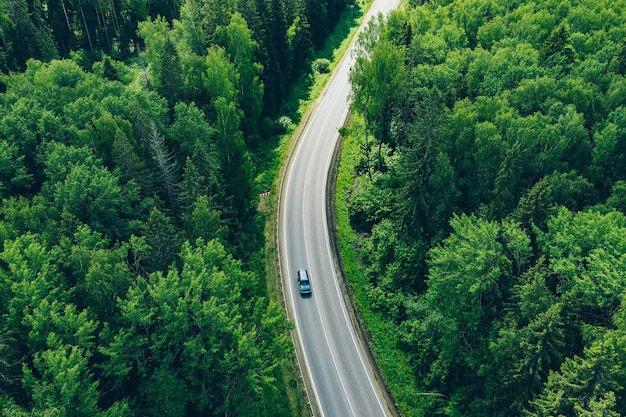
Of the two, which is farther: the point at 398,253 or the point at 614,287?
the point at 398,253

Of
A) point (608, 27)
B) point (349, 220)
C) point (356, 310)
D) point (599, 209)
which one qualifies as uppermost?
point (608, 27)

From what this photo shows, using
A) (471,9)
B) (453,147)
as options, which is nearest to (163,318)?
(453,147)

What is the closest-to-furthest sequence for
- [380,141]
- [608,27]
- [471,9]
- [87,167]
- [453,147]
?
1. [87,167]
2. [453,147]
3. [608,27]
4. [380,141]
5. [471,9]

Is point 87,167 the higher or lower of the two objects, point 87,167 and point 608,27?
the lower

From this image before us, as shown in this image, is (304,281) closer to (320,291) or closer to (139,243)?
→ (320,291)

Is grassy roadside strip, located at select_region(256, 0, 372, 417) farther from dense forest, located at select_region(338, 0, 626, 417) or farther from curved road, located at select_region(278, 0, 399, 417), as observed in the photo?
dense forest, located at select_region(338, 0, 626, 417)

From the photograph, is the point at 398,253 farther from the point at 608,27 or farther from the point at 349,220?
the point at 608,27

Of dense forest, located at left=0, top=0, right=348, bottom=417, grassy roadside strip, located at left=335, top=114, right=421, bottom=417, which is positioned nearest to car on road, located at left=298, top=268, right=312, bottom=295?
dense forest, located at left=0, top=0, right=348, bottom=417

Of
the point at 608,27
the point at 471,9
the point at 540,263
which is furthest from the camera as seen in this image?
the point at 471,9
